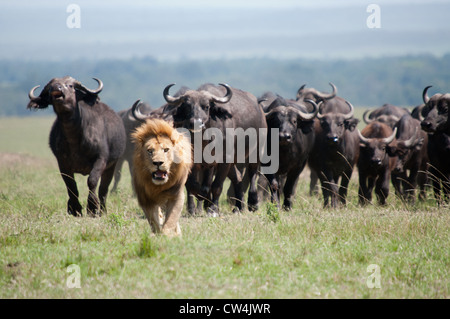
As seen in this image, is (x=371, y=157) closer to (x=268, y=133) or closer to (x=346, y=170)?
Answer: (x=346, y=170)

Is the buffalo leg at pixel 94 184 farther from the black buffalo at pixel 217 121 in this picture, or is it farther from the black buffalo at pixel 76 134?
the black buffalo at pixel 217 121

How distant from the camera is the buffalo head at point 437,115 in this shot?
1100 centimetres

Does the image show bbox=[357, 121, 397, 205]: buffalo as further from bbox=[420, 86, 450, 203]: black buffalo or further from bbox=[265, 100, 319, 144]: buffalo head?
bbox=[265, 100, 319, 144]: buffalo head

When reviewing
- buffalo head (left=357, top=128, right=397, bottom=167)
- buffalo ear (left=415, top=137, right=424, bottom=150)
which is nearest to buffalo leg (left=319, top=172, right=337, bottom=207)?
buffalo head (left=357, top=128, right=397, bottom=167)

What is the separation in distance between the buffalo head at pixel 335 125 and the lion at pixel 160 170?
4.78 metres

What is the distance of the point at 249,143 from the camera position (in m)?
11.3

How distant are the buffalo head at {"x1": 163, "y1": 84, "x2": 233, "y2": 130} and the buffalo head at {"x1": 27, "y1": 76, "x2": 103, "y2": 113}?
1.38 metres

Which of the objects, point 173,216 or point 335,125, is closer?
point 173,216

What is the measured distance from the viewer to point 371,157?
12.3 metres

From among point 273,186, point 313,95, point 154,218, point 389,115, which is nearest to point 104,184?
point 273,186

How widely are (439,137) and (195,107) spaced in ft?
14.3

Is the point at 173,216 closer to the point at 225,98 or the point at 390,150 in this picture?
the point at 225,98
